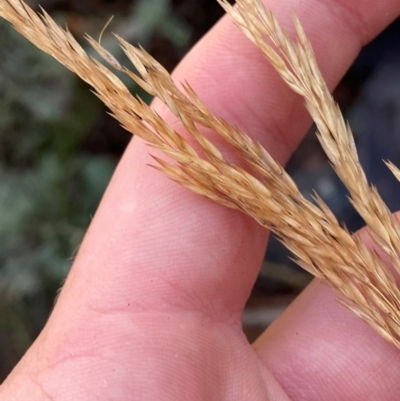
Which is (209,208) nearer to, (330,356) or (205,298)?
(205,298)

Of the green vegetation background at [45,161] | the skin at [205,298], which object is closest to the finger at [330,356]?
the skin at [205,298]

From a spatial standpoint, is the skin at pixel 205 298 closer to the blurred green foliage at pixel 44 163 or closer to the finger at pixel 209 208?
the finger at pixel 209 208

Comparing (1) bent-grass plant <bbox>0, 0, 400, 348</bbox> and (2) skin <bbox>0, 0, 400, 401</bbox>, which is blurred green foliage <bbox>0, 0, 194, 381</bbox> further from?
(1) bent-grass plant <bbox>0, 0, 400, 348</bbox>

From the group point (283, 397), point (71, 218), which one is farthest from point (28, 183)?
point (283, 397)

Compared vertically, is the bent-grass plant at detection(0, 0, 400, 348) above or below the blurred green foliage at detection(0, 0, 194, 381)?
above

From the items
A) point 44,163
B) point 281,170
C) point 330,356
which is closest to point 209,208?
point 281,170

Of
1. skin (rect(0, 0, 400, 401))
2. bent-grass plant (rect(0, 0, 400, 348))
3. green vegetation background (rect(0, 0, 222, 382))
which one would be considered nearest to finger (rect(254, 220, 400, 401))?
skin (rect(0, 0, 400, 401))
